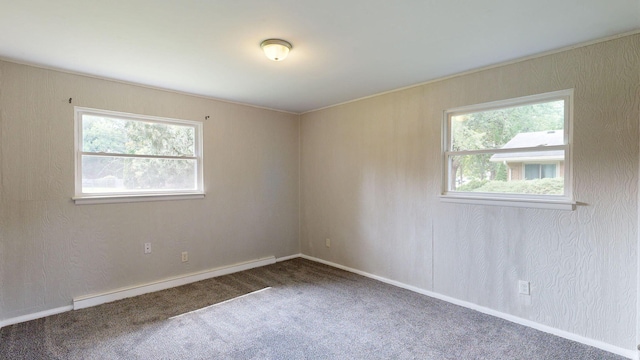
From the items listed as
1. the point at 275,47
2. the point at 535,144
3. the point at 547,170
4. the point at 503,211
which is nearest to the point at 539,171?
the point at 547,170

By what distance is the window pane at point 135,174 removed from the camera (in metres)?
3.13

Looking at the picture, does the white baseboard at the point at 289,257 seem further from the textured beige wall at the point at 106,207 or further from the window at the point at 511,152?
the window at the point at 511,152

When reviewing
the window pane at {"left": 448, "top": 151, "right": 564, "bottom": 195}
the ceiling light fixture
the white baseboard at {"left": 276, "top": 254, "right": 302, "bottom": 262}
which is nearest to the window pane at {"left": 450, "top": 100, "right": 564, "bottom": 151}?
the window pane at {"left": 448, "top": 151, "right": 564, "bottom": 195}

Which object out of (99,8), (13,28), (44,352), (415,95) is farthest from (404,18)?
(44,352)

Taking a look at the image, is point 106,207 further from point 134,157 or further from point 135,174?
point 134,157

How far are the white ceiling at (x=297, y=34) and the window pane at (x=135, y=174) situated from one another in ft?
2.93

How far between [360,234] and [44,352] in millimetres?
3157

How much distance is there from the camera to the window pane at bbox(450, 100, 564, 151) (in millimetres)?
2566

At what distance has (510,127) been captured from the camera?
2805 mm

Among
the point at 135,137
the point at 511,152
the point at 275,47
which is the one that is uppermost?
the point at 275,47

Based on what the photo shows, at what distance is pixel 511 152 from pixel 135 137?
384 centimetres

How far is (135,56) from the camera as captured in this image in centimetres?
257

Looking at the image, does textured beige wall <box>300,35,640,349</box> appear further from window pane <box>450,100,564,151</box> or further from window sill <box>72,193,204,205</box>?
window sill <box>72,193,204,205</box>

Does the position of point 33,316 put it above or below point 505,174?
below
